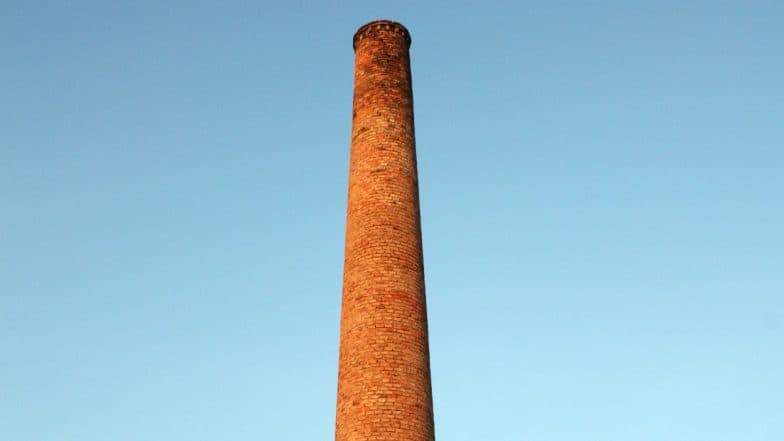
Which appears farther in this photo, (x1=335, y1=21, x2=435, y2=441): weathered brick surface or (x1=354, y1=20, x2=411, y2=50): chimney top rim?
(x1=354, y1=20, x2=411, y2=50): chimney top rim

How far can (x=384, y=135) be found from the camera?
12.8m

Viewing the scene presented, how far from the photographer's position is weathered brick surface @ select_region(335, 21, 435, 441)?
10.8 m

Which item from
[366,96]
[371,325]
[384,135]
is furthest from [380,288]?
[366,96]

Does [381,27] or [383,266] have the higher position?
[381,27]

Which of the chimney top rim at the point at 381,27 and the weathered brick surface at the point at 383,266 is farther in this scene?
the chimney top rim at the point at 381,27

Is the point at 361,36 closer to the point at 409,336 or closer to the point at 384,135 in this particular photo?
the point at 384,135

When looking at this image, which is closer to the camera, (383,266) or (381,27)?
(383,266)

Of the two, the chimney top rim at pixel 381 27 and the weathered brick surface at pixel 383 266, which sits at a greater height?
the chimney top rim at pixel 381 27

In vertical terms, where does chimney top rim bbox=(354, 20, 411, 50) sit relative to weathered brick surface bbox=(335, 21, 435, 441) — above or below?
above

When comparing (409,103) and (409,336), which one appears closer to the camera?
(409,336)

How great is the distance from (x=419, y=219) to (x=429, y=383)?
260 centimetres

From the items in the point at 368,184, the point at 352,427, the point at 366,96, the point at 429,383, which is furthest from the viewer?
the point at 366,96

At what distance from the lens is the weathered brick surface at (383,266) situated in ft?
35.3

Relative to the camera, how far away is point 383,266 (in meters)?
11.6
